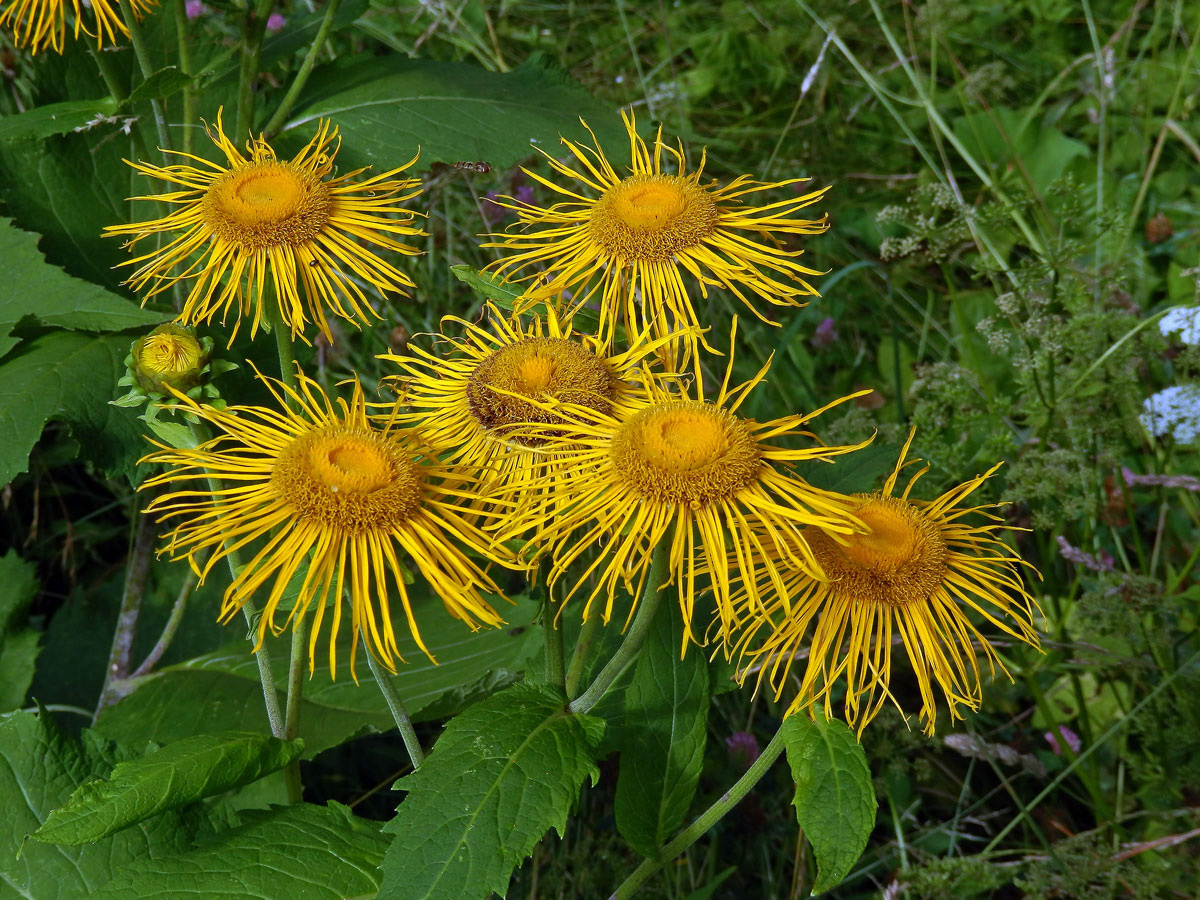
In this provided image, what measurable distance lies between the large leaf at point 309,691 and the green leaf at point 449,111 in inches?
26.8

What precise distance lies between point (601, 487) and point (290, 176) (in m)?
0.51

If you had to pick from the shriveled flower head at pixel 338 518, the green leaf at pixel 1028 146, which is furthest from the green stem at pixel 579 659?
the green leaf at pixel 1028 146

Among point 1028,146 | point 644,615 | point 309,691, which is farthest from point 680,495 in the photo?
point 1028,146

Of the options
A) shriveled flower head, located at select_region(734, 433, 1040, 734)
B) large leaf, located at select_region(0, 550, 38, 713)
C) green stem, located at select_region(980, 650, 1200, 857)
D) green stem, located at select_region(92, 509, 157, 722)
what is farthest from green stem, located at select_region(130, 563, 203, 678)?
green stem, located at select_region(980, 650, 1200, 857)

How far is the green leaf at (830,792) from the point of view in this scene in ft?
2.82

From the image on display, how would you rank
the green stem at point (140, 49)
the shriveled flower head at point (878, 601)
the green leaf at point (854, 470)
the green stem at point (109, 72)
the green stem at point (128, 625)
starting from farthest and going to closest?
the green stem at point (128, 625) → the green stem at point (109, 72) → the green stem at point (140, 49) → the green leaf at point (854, 470) → the shriveled flower head at point (878, 601)

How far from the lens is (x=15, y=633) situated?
163 centimetres

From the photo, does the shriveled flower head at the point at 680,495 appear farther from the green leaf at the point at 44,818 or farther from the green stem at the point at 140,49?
the green stem at the point at 140,49

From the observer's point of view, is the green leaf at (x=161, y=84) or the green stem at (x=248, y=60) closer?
the green leaf at (x=161, y=84)

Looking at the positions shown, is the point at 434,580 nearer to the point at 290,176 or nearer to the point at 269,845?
the point at 269,845

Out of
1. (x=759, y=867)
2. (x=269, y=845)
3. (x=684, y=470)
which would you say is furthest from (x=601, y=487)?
(x=759, y=867)

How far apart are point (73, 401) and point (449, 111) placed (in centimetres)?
68

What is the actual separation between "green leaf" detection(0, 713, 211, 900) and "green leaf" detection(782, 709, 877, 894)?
2.33 ft

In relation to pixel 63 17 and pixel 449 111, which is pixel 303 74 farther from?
pixel 63 17
